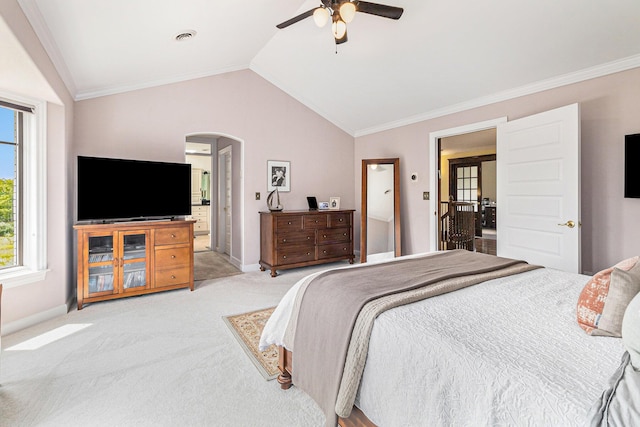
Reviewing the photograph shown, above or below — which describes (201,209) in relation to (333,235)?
above

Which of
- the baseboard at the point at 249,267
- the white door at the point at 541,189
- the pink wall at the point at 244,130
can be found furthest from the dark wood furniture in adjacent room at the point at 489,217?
the baseboard at the point at 249,267

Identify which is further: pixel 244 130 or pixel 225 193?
pixel 225 193

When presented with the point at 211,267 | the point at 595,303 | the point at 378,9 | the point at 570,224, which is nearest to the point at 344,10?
the point at 378,9

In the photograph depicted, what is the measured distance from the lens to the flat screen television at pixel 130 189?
342 centimetres

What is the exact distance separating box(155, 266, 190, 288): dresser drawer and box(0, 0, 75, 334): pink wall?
0.87 m

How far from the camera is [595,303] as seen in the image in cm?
125

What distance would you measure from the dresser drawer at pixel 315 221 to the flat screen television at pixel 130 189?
1.70 metres

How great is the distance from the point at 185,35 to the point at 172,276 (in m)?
2.69

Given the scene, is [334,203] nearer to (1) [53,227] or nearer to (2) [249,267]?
(2) [249,267]

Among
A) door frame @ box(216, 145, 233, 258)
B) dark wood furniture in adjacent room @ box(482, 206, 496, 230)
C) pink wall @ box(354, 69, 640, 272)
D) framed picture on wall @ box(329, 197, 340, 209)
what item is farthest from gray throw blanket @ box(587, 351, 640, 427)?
dark wood furniture in adjacent room @ box(482, 206, 496, 230)

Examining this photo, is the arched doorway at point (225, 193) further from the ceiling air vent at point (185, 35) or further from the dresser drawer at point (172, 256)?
the ceiling air vent at point (185, 35)

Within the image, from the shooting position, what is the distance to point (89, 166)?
3418 mm

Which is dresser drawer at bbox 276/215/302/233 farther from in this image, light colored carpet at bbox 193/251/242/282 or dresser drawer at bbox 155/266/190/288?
dresser drawer at bbox 155/266/190/288

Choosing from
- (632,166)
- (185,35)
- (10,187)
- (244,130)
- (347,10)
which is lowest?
(10,187)
